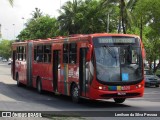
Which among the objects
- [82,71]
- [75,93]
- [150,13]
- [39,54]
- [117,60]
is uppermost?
[150,13]

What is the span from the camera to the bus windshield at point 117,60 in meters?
17.4

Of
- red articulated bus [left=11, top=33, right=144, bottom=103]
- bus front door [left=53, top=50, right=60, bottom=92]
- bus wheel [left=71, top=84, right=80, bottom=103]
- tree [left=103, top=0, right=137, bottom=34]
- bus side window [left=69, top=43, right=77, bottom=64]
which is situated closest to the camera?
red articulated bus [left=11, top=33, right=144, bottom=103]

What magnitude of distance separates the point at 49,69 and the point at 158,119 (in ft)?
32.3

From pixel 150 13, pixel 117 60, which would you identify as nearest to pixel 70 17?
pixel 150 13

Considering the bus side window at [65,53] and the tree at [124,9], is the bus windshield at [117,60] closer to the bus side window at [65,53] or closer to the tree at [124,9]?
the bus side window at [65,53]

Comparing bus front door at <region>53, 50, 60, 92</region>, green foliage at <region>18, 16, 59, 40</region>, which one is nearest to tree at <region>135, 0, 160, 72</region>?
bus front door at <region>53, 50, 60, 92</region>

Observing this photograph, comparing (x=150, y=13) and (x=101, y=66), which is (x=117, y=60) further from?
(x=150, y=13)

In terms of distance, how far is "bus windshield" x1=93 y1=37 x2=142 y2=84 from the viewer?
1739 cm

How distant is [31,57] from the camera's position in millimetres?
26719

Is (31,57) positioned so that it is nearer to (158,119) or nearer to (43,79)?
(43,79)

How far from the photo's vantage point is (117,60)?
1756 cm

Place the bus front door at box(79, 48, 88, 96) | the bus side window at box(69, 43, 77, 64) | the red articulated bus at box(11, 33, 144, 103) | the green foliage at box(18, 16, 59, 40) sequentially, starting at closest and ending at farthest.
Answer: the red articulated bus at box(11, 33, 144, 103) < the bus front door at box(79, 48, 88, 96) < the bus side window at box(69, 43, 77, 64) < the green foliage at box(18, 16, 59, 40)

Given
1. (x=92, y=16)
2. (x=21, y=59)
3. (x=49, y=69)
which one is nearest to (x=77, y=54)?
(x=49, y=69)

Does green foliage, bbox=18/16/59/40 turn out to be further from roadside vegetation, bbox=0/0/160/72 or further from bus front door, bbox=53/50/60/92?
bus front door, bbox=53/50/60/92
